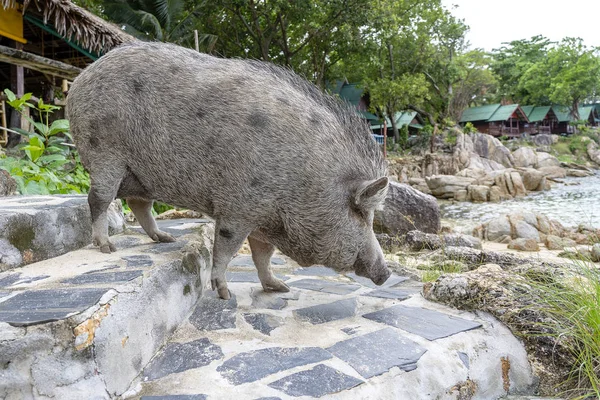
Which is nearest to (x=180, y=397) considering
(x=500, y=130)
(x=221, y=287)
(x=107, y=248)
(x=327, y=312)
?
(x=221, y=287)

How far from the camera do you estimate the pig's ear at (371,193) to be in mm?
2748

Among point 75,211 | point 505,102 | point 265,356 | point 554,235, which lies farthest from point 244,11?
point 505,102

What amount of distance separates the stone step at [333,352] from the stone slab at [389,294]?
2 cm

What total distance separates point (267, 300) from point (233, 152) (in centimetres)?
109

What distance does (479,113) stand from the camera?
42.8m

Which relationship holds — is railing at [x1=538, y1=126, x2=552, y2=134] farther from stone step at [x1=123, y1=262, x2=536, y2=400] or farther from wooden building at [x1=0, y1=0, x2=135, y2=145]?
stone step at [x1=123, y1=262, x2=536, y2=400]

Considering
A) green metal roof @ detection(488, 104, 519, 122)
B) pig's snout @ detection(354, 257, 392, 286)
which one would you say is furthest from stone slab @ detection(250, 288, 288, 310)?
green metal roof @ detection(488, 104, 519, 122)

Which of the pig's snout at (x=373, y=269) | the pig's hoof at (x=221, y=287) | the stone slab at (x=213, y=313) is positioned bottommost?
the stone slab at (x=213, y=313)

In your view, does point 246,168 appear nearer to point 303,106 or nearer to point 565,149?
point 303,106

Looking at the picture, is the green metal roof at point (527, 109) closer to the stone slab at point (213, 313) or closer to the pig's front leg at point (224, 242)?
the stone slab at point (213, 313)

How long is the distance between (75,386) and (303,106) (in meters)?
1.89

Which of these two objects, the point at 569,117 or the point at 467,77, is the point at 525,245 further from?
the point at 569,117

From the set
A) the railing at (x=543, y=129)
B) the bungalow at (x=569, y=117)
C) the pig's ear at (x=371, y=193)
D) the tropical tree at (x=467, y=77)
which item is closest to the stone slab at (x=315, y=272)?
the pig's ear at (x=371, y=193)

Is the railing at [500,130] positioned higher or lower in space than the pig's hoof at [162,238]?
higher
